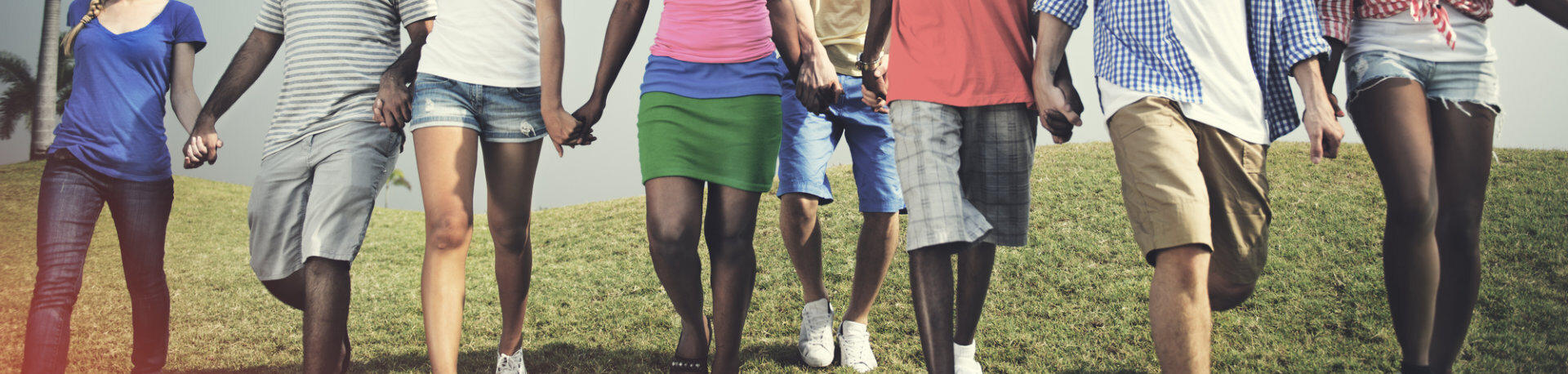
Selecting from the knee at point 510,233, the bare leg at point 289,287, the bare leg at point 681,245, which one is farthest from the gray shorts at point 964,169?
the bare leg at point 289,287

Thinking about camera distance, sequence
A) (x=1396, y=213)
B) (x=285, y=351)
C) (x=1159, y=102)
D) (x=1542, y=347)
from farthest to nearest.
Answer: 1. (x=285, y=351)
2. (x=1542, y=347)
3. (x=1396, y=213)
4. (x=1159, y=102)

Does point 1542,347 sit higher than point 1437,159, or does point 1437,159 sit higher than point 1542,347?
point 1437,159

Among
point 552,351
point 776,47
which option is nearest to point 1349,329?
point 776,47

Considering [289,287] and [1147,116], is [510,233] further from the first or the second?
[1147,116]

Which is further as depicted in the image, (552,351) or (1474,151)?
(552,351)

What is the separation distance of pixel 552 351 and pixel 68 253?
2.14 meters

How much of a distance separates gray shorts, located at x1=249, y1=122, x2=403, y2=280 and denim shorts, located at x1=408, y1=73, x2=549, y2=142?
253mm

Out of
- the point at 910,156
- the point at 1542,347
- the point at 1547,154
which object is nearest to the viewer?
the point at 910,156

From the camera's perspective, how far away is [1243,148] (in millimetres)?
2775

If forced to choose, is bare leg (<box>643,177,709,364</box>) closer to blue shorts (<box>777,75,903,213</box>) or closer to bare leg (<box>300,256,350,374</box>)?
blue shorts (<box>777,75,903,213</box>)

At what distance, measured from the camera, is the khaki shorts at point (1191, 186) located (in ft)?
8.33

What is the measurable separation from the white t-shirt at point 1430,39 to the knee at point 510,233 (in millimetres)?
3351

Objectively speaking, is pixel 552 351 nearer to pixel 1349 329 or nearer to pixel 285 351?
pixel 285 351

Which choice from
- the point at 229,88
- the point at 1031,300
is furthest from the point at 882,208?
the point at 229,88
